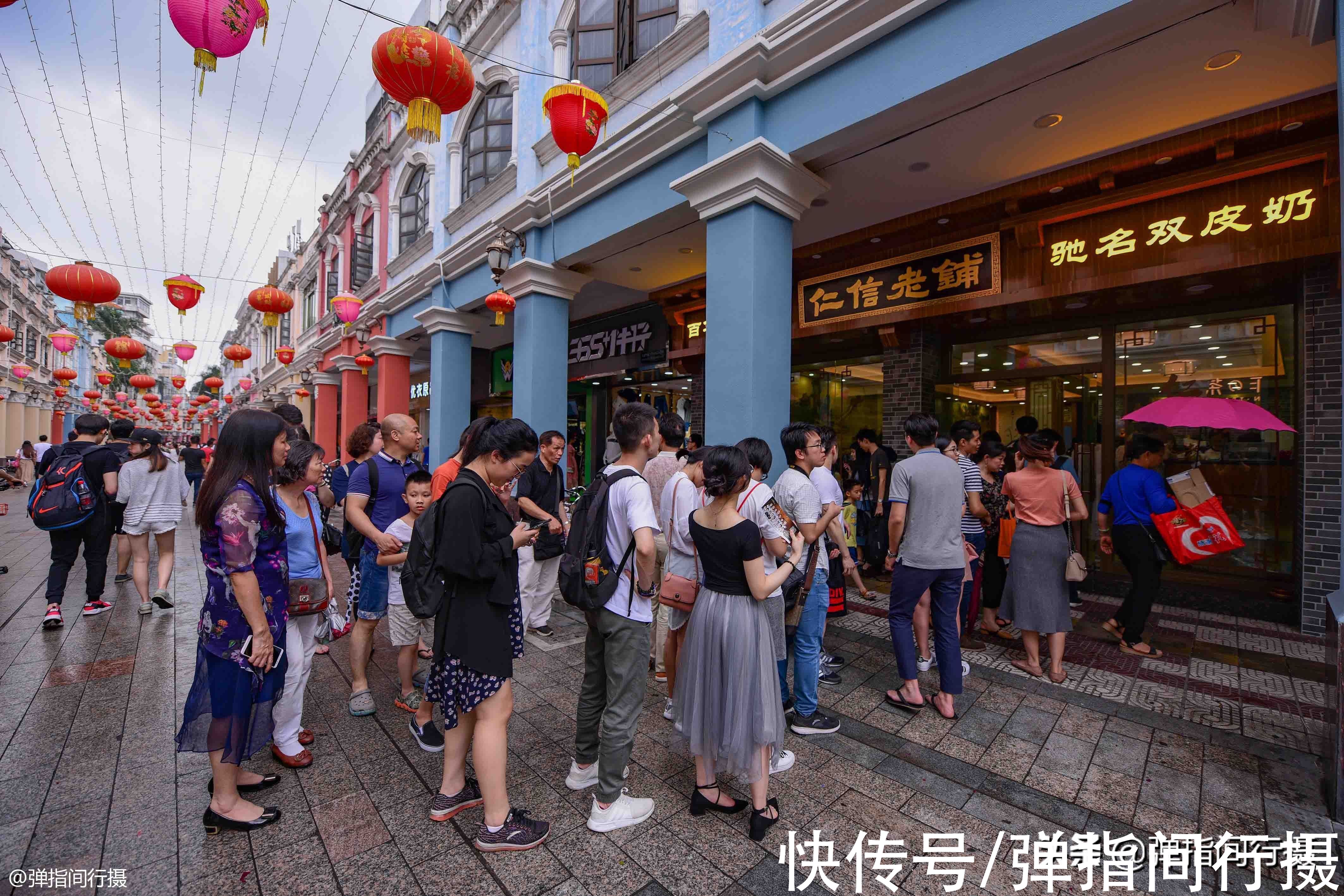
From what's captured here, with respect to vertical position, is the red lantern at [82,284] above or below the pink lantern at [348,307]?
below

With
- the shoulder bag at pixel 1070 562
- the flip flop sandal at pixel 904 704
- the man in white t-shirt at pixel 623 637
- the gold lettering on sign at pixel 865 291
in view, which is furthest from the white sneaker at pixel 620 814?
the gold lettering on sign at pixel 865 291

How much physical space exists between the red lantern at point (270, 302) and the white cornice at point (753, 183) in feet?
26.1

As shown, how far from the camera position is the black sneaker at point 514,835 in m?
2.20

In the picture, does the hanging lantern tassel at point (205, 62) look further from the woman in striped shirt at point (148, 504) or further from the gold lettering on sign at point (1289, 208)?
the gold lettering on sign at point (1289, 208)

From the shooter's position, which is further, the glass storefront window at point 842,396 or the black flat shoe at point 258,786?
the glass storefront window at point 842,396

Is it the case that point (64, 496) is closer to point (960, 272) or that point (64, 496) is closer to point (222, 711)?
point (222, 711)

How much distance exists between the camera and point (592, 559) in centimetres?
241

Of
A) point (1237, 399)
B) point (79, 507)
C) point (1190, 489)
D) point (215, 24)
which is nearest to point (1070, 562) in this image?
point (1190, 489)

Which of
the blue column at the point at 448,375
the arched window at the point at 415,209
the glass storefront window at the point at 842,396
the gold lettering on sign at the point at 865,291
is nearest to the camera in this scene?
the gold lettering on sign at the point at 865,291

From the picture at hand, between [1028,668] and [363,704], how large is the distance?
462 centimetres

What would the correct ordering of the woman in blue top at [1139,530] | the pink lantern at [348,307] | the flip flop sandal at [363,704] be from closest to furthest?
the flip flop sandal at [363,704] → the woman in blue top at [1139,530] → the pink lantern at [348,307]

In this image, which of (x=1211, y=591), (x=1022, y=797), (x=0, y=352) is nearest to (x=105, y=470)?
(x=1022, y=797)

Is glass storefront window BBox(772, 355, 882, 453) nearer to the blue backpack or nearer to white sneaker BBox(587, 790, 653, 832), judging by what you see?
white sneaker BBox(587, 790, 653, 832)

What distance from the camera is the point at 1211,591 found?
18.3 feet
